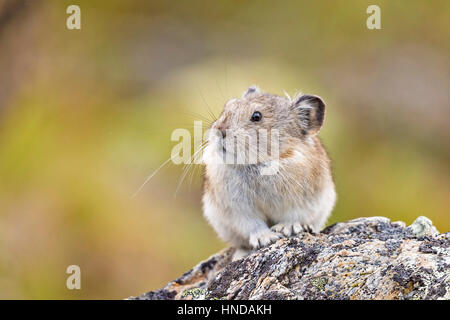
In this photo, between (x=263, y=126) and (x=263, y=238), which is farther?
(x=263, y=126)

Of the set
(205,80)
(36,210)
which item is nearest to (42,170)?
(36,210)

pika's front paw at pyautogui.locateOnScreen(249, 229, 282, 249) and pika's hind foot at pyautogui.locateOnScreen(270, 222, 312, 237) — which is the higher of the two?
pika's hind foot at pyautogui.locateOnScreen(270, 222, 312, 237)

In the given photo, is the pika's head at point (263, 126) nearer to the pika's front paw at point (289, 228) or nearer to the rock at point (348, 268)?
the pika's front paw at point (289, 228)

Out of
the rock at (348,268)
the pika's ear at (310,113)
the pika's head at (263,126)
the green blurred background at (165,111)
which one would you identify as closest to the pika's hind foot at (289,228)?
the rock at (348,268)

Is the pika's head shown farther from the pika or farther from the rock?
the rock

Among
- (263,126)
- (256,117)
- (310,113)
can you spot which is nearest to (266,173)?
(263,126)

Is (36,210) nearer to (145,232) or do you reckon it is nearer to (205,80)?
(145,232)

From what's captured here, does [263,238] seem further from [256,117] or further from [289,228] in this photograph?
[256,117]

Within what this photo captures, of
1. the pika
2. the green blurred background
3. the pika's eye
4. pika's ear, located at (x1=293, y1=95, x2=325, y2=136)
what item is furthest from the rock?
the green blurred background
